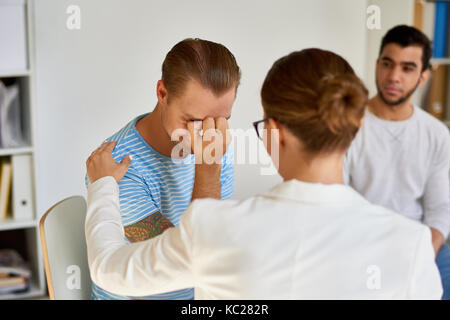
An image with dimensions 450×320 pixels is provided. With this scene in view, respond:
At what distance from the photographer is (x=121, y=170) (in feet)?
3.20

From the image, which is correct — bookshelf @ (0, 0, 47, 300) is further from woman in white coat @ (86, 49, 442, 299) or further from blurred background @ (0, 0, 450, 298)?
woman in white coat @ (86, 49, 442, 299)

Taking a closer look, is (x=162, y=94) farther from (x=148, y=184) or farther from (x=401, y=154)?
(x=401, y=154)

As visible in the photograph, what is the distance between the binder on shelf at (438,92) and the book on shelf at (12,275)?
197 centimetres

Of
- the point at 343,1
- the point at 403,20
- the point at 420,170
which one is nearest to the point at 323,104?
the point at 343,1

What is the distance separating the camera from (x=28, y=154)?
194 cm

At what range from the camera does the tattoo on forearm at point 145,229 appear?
1.07 metres

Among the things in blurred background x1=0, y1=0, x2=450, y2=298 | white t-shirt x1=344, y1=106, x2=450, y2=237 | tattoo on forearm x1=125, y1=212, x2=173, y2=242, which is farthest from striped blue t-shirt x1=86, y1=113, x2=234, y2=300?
white t-shirt x1=344, y1=106, x2=450, y2=237

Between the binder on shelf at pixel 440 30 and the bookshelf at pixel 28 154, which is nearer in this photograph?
the bookshelf at pixel 28 154

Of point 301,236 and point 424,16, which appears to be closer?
point 301,236

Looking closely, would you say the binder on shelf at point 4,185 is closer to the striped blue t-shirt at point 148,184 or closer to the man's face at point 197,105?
the striped blue t-shirt at point 148,184

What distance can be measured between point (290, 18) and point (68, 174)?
2.72ft

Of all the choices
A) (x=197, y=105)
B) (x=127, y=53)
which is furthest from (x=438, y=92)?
(x=197, y=105)

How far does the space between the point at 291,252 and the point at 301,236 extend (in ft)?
0.08

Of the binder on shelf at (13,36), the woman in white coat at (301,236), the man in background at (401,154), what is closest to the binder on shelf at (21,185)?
the binder on shelf at (13,36)
